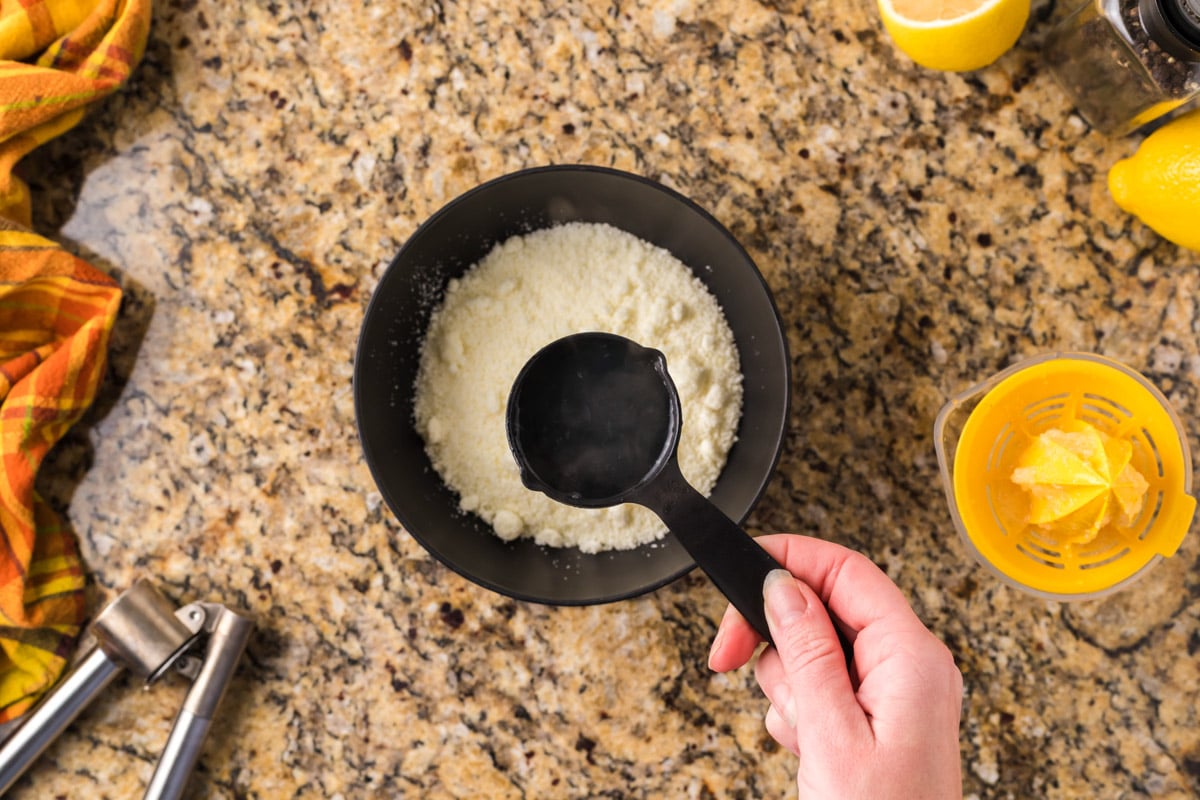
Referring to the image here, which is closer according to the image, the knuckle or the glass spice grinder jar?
the knuckle

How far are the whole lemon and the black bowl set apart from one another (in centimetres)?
49

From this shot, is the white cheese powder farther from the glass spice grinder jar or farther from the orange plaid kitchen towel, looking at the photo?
the glass spice grinder jar

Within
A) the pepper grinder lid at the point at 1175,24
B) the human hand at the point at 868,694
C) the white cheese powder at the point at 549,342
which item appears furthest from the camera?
the white cheese powder at the point at 549,342

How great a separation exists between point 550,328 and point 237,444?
0.44 metres

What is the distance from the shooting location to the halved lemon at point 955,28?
97 cm

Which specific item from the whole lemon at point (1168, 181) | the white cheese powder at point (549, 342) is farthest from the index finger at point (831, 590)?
the whole lemon at point (1168, 181)

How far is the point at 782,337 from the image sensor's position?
917 millimetres

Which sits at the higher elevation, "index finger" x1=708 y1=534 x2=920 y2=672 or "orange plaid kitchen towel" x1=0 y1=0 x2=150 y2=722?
"orange plaid kitchen towel" x1=0 y1=0 x2=150 y2=722

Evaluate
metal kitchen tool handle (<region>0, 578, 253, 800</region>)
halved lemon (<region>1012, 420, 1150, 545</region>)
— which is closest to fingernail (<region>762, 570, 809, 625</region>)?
halved lemon (<region>1012, 420, 1150, 545</region>)

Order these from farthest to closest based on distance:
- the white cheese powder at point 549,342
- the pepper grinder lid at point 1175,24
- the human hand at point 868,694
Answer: the white cheese powder at point 549,342 < the pepper grinder lid at point 1175,24 < the human hand at point 868,694

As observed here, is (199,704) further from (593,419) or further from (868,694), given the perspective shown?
(868,694)

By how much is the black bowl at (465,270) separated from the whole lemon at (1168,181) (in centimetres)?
49

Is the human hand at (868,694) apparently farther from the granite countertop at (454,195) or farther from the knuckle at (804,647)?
the granite countertop at (454,195)

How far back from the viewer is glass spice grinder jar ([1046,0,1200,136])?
91 centimetres
